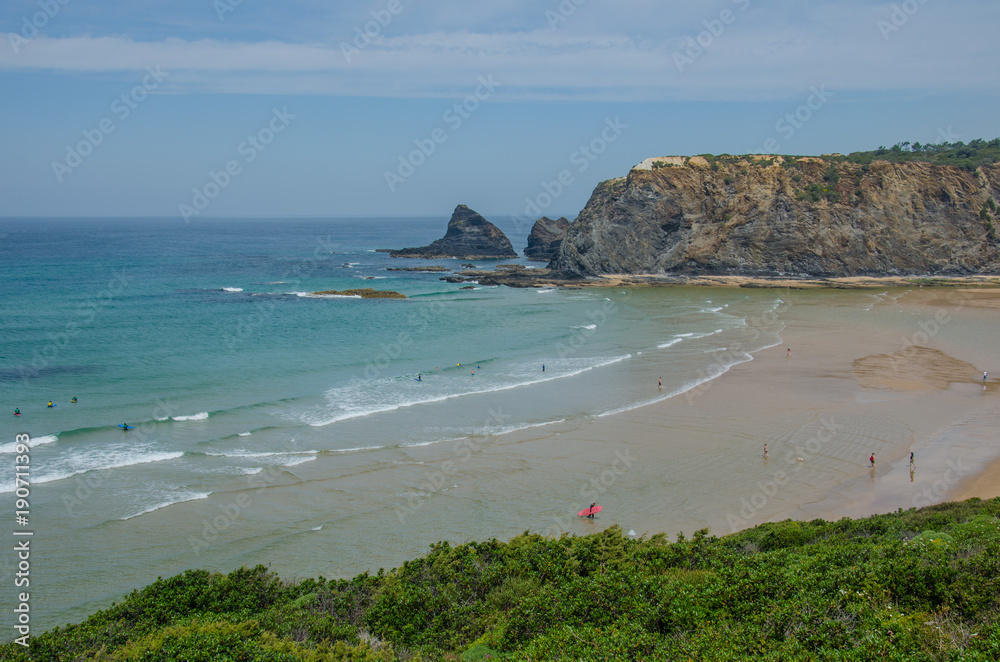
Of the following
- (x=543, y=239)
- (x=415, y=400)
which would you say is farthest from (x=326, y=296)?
(x=543, y=239)

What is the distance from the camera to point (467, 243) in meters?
106

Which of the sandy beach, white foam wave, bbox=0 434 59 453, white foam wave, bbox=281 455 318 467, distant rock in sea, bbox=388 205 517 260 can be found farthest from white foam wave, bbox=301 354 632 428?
distant rock in sea, bbox=388 205 517 260

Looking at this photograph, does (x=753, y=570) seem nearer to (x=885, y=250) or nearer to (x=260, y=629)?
(x=260, y=629)

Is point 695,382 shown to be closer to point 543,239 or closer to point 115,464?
point 115,464

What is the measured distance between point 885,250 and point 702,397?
167 ft

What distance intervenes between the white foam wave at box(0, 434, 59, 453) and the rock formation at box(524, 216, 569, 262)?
81165mm

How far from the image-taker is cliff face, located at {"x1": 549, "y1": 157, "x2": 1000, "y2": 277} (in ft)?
216

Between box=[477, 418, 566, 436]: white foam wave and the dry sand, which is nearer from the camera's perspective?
the dry sand

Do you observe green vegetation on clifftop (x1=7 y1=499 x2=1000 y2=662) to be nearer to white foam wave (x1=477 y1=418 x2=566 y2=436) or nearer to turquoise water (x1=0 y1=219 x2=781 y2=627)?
turquoise water (x1=0 y1=219 x2=781 y2=627)

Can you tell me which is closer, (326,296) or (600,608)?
(600,608)

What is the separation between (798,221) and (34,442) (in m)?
66.3

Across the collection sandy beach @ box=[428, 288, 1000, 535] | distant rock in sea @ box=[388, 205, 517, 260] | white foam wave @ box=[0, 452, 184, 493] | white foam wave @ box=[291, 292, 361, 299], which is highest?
distant rock in sea @ box=[388, 205, 517, 260]

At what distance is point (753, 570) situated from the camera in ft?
33.1

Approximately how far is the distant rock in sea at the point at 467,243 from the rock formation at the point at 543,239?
11.7 feet
